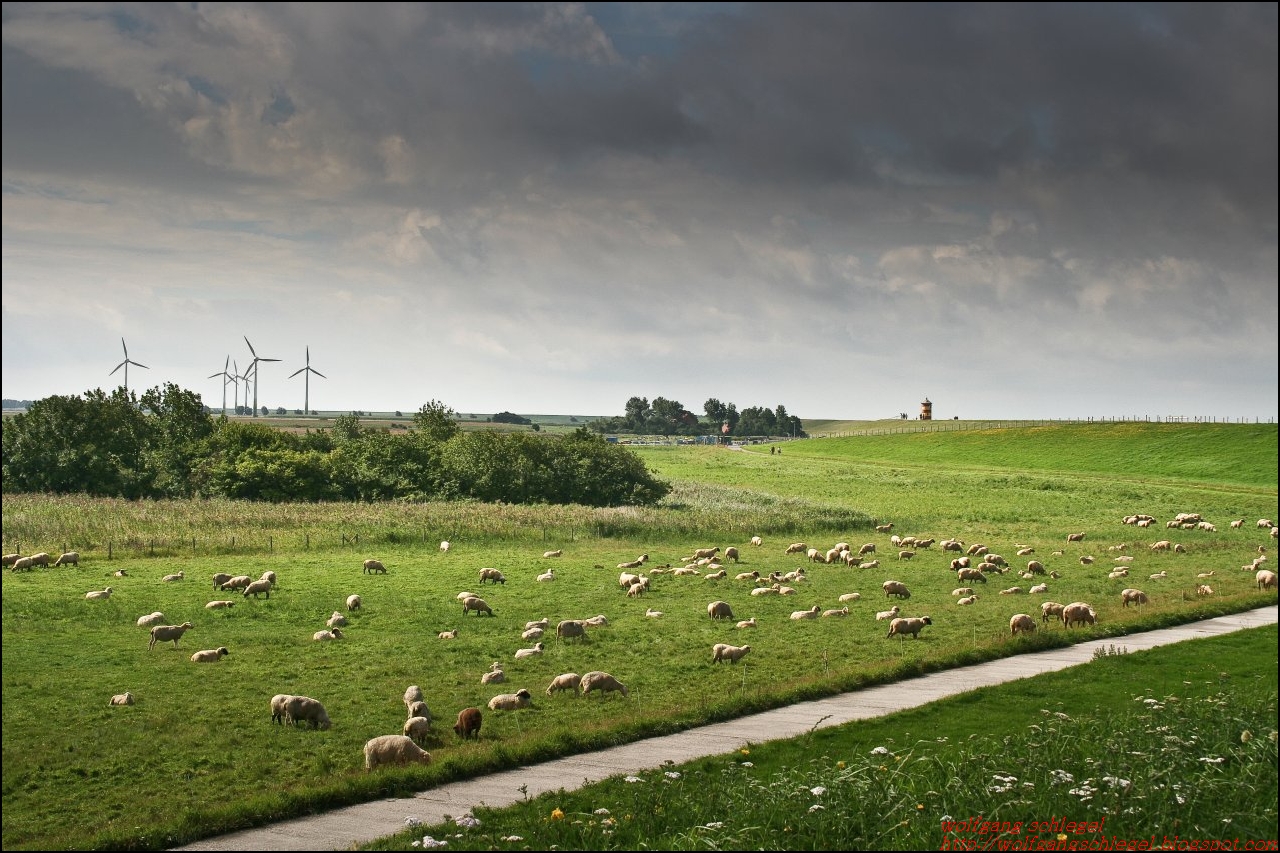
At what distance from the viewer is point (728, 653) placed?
82.4 ft

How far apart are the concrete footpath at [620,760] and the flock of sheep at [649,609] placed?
5.53 feet

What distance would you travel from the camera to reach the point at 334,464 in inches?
2603

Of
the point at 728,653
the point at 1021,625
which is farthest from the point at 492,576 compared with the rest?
the point at 1021,625

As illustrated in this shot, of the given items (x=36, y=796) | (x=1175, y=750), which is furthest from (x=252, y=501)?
(x=1175, y=750)

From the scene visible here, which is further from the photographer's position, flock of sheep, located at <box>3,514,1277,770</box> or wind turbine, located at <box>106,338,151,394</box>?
wind turbine, located at <box>106,338,151,394</box>

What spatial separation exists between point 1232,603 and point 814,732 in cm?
2352

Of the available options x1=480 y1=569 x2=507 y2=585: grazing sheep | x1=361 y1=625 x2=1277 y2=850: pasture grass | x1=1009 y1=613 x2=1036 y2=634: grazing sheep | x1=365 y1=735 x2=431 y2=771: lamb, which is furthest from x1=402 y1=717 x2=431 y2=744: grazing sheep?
x1=480 y1=569 x2=507 y2=585: grazing sheep

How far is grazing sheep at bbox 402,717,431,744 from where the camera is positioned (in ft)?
59.3

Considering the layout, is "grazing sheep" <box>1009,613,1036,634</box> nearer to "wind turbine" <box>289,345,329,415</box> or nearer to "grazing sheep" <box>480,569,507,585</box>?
"grazing sheep" <box>480,569,507,585</box>

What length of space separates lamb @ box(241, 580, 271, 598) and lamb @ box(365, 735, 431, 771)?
56.2 ft

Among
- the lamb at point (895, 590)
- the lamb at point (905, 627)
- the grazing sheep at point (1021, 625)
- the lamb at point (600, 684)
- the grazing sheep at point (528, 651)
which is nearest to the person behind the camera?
the lamb at point (600, 684)

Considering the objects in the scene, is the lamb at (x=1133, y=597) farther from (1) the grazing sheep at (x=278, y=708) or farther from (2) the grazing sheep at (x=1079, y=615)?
(1) the grazing sheep at (x=278, y=708)

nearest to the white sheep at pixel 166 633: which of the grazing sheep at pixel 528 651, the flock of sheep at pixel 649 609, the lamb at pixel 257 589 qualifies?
the flock of sheep at pixel 649 609

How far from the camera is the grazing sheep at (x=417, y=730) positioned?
1808 cm
